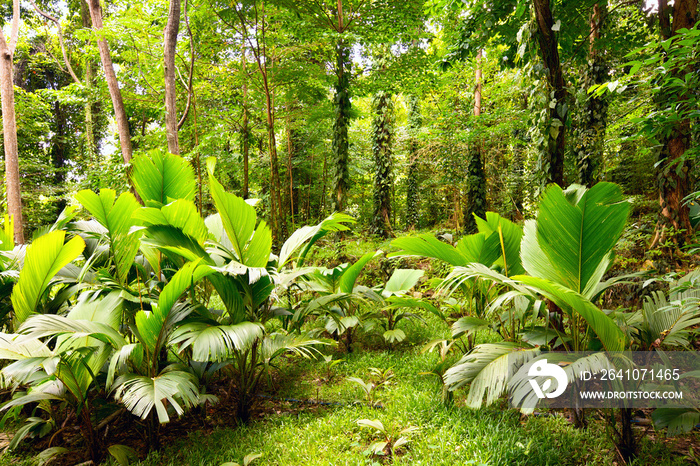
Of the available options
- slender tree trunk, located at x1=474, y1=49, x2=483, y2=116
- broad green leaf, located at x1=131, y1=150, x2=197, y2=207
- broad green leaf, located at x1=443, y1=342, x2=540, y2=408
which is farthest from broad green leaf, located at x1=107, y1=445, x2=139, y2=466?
slender tree trunk, located at x1=474, y1=49, x2=483, y2=116

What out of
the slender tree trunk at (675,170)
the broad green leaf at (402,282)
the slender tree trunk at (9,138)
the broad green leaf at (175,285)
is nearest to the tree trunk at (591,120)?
the slender tree trunk at (675,170)

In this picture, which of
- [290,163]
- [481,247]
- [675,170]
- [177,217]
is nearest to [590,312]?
[481,247]

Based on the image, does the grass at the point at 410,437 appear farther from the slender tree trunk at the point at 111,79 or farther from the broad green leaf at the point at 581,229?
the slender tree trunk at the point at 111,79

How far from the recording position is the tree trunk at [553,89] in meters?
2.63

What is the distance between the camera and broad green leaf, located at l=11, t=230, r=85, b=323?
221cm

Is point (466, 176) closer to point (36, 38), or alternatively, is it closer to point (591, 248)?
point (591, 248)

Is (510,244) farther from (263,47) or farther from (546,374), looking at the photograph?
(263,47)

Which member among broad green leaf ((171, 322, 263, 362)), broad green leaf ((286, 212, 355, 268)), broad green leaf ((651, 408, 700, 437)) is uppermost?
broad green leaf ((286, 212, 355, 268))

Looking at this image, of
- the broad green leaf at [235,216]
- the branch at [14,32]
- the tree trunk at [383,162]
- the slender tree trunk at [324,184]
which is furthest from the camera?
the slender tree trunk at [324,184]

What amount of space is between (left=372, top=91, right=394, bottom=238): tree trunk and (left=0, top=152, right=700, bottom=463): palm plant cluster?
6.03 m

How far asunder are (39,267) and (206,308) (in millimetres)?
1076

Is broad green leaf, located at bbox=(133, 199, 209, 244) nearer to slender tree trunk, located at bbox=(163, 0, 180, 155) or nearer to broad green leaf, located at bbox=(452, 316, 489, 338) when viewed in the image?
broad green leaf, located at bbox=(452, 316, 489, 338)

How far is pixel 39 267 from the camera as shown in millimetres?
2229

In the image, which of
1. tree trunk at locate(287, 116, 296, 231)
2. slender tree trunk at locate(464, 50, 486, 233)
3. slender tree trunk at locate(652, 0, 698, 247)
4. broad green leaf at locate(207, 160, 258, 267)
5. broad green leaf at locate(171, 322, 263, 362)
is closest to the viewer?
broad green leaf at locate(171, 322, 263, 362)
